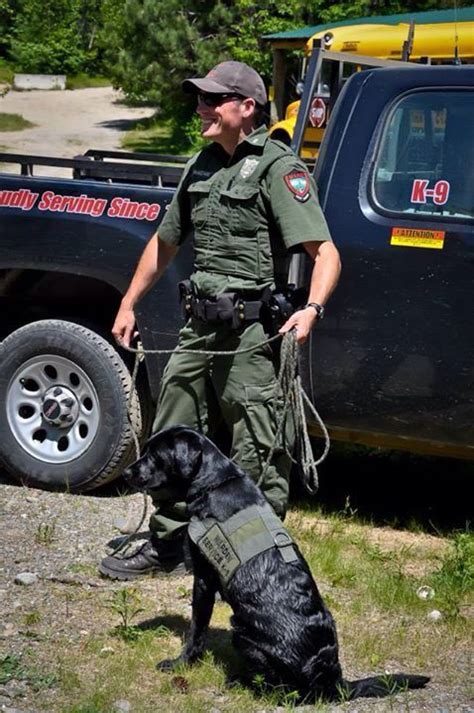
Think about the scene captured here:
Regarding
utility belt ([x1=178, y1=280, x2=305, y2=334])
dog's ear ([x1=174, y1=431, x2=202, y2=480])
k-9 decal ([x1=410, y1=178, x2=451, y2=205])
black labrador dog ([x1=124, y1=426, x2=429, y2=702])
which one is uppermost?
k-9 decal ([x1=410, y1=178, x2=451, y2=205])

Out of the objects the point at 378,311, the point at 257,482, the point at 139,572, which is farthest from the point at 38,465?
the point at 378,311

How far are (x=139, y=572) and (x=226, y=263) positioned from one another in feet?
4.22

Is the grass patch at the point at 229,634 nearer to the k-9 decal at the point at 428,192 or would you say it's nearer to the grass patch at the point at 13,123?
the k-9 decal at the point at 428,192

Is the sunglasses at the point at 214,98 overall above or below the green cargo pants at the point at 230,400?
above

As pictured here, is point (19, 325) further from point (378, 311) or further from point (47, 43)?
point (47, 43)

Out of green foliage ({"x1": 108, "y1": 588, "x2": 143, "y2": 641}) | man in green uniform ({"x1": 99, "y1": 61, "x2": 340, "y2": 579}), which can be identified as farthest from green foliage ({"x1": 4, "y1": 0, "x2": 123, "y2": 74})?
green foliage ({"x1": 108, "y1": 588, "x2": 143, "y2": 641})

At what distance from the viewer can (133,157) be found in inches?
262

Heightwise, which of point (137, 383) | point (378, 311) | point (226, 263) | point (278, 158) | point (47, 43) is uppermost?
point (278, 158)

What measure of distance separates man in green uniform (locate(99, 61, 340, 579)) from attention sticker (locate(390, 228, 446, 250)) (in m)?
0.56

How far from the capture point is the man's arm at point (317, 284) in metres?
3.94

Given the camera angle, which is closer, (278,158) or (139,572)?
(278,158)

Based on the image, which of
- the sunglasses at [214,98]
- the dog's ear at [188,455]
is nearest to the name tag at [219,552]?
the dog's ear at [188,455]

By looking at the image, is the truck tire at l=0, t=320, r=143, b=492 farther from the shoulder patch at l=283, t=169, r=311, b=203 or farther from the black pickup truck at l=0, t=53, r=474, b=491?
the shoulder patch at l=283, t=169, r=311, b=203

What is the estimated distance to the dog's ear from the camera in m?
3.91
